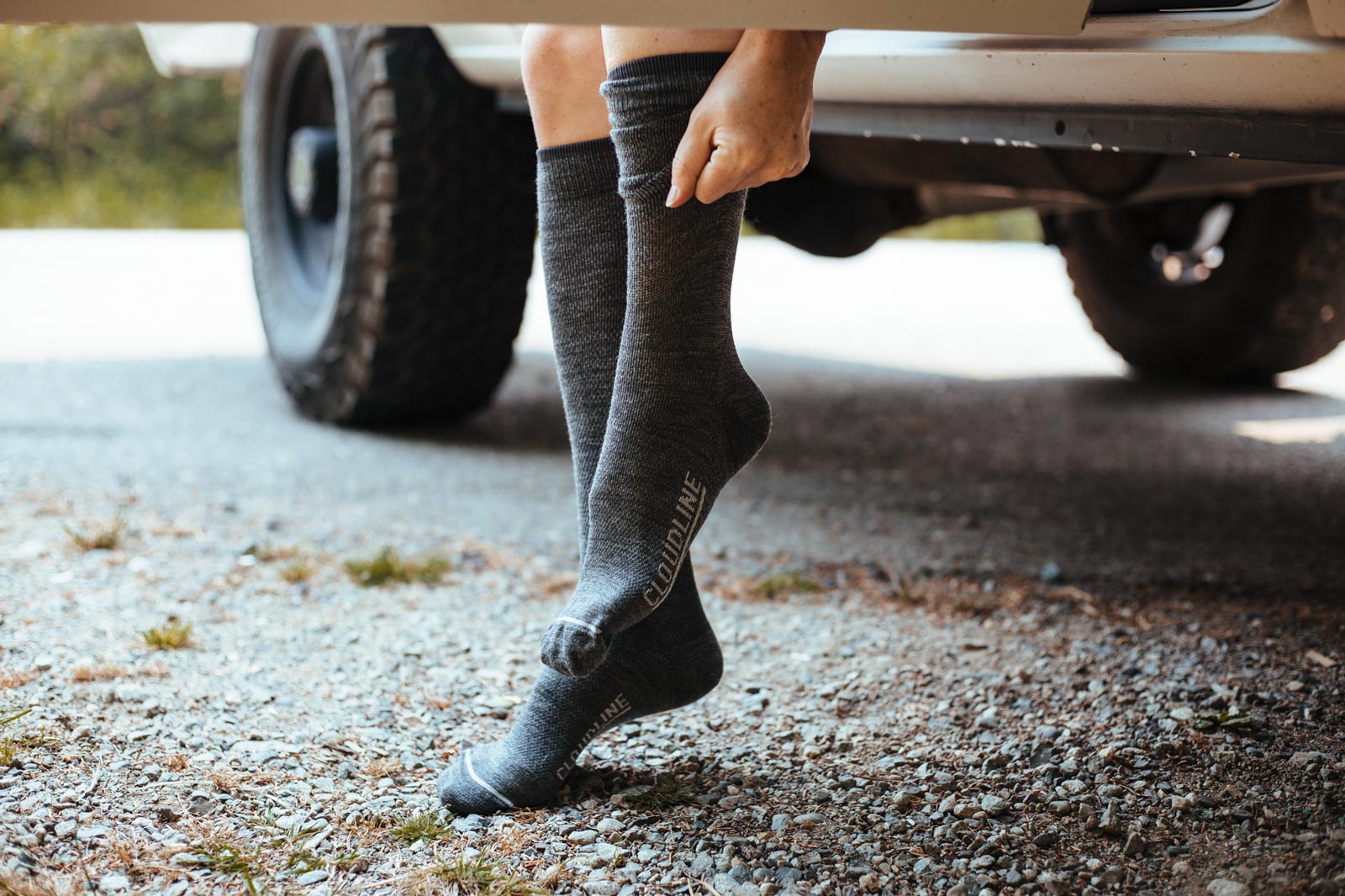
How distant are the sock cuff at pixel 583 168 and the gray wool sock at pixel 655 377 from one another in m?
0.10

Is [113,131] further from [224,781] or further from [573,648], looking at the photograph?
[573,648]

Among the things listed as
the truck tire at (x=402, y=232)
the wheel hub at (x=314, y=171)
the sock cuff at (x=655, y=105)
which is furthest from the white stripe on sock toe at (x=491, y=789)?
the wheel hub at (x=314, y=171)

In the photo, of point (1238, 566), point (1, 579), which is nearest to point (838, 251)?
point (1238, 566)

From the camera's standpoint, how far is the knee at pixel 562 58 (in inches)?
43.0

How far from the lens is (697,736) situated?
128 cm

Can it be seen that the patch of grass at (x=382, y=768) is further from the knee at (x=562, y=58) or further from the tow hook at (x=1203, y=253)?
the tow hook at (x=1203, y=253)

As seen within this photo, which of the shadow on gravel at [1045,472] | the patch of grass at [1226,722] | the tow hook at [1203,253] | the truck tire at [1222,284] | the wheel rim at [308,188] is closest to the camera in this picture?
the patch of grass at [1226,722]

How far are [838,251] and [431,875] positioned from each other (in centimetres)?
169

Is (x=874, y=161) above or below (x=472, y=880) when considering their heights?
above

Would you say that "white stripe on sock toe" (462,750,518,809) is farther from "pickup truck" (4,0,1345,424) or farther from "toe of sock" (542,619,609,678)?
"pickup truck" (4,0,1345,424)

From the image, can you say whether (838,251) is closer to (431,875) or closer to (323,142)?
(323,142)

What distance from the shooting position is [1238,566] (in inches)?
72.9

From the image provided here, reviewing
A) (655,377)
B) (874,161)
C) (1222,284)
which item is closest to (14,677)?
(655,377)

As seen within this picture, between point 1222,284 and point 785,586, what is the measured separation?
171 centimetres
